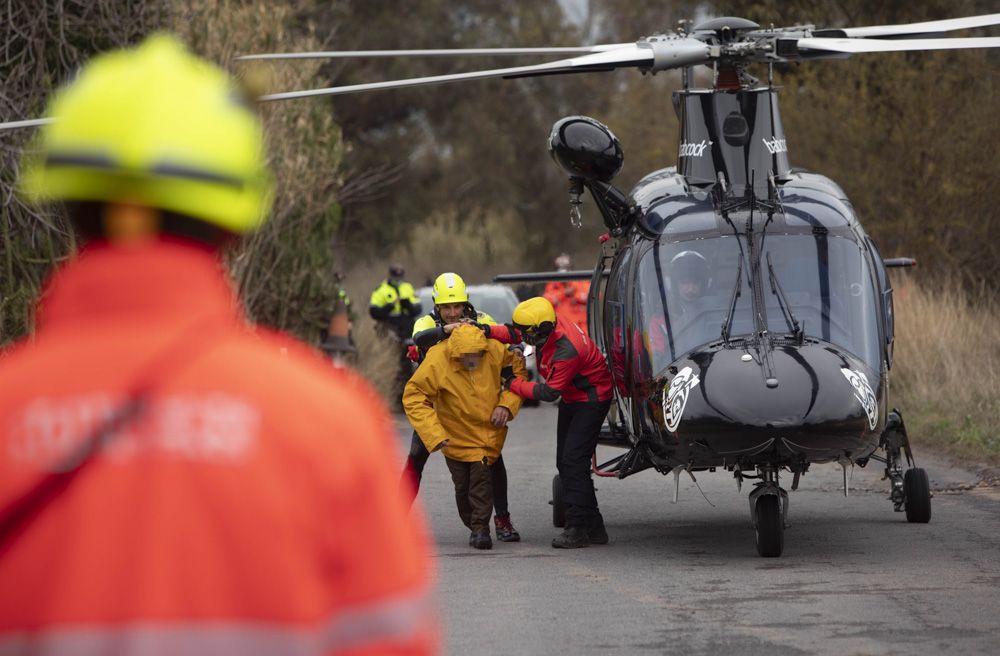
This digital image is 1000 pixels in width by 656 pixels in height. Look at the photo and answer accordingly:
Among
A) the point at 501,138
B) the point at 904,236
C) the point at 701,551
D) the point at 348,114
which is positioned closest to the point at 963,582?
the point at 701,551

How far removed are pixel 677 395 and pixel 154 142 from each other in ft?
27.5

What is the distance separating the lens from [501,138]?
163 ft

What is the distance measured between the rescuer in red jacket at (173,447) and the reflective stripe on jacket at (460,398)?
885 centimetres

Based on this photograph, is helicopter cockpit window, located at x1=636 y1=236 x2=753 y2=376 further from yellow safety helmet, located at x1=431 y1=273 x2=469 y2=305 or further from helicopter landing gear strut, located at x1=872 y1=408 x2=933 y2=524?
helicopter landing gear strut, located at x1=872 y1=408 x2=933 y2=524

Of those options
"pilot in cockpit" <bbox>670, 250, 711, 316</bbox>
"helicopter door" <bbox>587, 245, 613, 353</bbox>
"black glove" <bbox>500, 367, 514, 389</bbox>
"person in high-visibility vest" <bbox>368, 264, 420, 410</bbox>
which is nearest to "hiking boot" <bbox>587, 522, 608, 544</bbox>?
"black glove" <bbox>500, 367, 514, 389</bbox>

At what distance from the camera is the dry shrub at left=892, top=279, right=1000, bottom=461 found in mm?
17344

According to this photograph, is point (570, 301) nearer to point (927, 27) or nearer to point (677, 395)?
point (927, 27)

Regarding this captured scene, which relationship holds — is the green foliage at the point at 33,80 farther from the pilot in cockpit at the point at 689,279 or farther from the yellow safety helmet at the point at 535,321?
the pilot in cockpit at the point at 689,279

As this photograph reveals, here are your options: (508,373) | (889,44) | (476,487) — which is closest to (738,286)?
(508,373)

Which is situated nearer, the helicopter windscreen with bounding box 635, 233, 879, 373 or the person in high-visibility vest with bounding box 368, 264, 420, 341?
the helicopter windscreen with bounding box 635, 233, 879, 373

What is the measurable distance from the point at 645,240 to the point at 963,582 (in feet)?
11.4

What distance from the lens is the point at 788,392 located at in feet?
33.0

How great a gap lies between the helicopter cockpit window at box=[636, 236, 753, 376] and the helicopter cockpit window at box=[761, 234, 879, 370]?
214 mm

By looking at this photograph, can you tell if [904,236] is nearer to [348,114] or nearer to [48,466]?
[348,114]
